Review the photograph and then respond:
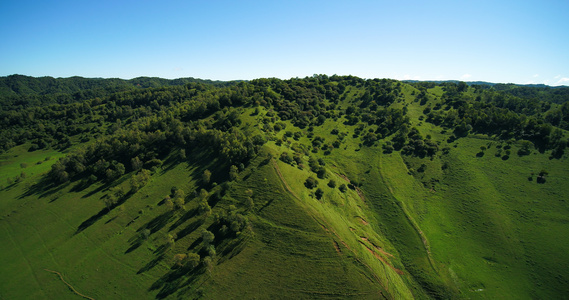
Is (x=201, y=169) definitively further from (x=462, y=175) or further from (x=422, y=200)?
(x=462, y=175)

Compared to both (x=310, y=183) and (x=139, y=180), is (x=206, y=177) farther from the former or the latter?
(x=310, y=183)

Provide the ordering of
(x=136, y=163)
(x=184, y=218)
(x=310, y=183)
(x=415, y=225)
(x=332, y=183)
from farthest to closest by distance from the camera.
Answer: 1. (x=136, y=163)
2. (x=332, y=183)
3. (x=310, y=183)
4. (x=415, y=225)
5. (x=184, y=218)

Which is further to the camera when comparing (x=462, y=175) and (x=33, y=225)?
(x=462, y=175)

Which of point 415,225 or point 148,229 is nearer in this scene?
point 148,229

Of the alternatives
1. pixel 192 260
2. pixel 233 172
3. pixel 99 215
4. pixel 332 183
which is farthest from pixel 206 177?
pixel 332 183

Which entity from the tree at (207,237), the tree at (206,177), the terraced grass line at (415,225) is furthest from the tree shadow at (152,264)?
the terraced grass line at (415,225)

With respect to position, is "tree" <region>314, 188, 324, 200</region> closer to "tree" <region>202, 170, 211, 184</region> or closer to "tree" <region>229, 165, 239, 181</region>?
"tree" <region>229, 165, 239, 181</region>

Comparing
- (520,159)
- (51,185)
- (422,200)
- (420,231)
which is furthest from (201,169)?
(520,159)

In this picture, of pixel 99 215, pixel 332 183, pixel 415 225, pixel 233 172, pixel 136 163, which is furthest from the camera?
pixel 136 163
